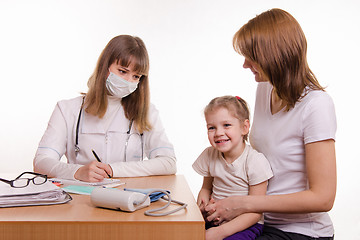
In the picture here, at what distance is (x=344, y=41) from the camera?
403 centimetres

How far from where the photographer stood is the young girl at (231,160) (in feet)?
5.13

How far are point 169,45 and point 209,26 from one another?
1.43ft

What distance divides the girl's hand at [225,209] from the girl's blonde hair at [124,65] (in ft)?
2.51

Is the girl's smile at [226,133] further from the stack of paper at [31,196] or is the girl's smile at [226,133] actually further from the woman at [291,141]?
the stack of paper at [31,196]

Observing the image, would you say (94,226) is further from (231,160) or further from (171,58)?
(171,58)

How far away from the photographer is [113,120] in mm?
2197

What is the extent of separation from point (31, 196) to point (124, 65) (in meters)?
1.02

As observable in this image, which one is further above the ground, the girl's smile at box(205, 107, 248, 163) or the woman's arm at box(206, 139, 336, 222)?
the girl's smile at box(205, 107, 248, 163)

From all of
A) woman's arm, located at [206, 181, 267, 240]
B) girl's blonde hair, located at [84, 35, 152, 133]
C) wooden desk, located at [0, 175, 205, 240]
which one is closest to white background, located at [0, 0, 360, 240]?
girl's blonde hair, located at [84, 35, 152, 133]

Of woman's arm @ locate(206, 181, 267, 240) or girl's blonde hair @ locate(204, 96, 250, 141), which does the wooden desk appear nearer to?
woman's arm @ locate(206, 181, 267, 240)

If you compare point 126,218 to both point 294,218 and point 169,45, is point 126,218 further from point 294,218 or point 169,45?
point 169,45

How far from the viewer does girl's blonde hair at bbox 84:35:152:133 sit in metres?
2.11

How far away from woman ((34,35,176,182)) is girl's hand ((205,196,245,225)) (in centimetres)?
50

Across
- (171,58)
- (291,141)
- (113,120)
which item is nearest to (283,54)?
(291,141)
